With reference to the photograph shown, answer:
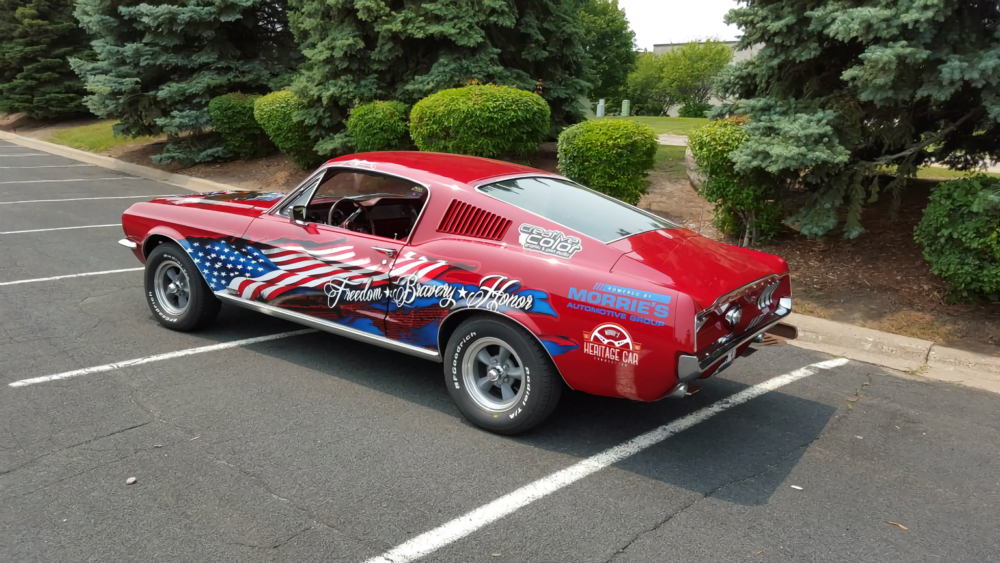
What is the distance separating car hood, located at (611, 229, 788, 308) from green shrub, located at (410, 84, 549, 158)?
20.8ft

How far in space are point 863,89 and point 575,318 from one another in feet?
14.9

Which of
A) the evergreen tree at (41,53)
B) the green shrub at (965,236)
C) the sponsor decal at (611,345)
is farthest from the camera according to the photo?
the evergreen tree at (41,53)

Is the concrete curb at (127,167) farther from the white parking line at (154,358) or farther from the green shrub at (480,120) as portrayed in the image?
the white parking line at (154,358)

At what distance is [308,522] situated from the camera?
3211 millimetres

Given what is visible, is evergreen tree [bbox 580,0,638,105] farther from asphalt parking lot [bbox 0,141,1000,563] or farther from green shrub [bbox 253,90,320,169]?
asphalt parking lot [bbox 0,141,1000,563]

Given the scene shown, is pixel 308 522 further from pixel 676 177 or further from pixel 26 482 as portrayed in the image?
pixel 676 177

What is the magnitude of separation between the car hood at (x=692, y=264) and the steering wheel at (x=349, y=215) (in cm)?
208

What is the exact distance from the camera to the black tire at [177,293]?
5438mm

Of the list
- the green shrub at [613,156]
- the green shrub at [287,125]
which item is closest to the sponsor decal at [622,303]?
the green shrub at [613,156]

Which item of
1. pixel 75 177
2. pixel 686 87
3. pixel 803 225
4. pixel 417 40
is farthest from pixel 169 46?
pixel 686 87

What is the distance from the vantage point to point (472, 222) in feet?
14.0

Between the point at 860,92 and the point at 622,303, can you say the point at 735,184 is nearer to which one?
the point at 860,92

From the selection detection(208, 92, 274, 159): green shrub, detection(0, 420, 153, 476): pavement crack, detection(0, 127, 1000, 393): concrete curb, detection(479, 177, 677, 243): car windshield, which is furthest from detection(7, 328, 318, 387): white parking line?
detection(208, 92, 274, 159): green shrub

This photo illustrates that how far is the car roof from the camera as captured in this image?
15.1 ft
